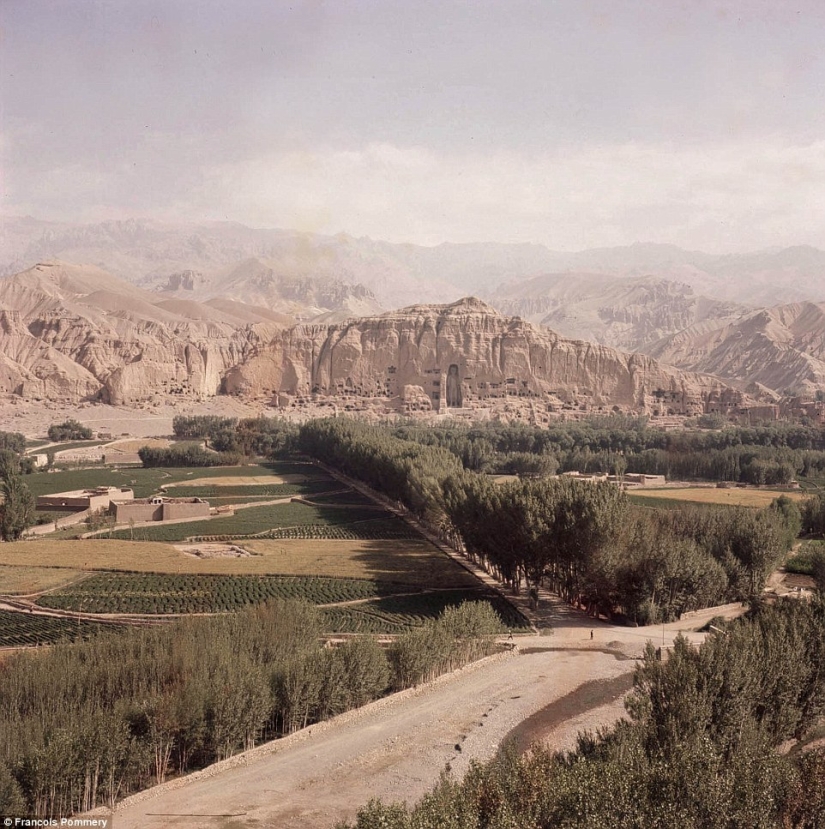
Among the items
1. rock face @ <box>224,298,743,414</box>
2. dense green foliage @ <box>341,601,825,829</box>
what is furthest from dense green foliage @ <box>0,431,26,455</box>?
dense green foliage @ <box>341,601,825,829</box>

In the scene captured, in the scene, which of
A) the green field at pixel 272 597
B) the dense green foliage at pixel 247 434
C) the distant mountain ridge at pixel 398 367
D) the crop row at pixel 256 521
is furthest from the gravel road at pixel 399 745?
the distant mountain ridge at pixel 398 367

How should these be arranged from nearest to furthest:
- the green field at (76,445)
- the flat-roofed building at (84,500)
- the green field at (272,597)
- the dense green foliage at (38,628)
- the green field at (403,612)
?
the dense green foliage at (38,628) → the green field at (403,612) → the green field at (272,597) → the flat-roofed building at (84,500) → the green field at (76,445)

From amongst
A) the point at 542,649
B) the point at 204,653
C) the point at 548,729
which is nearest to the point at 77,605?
the point at 204,653

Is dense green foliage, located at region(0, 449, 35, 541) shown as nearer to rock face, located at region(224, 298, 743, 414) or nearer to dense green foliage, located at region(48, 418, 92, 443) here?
dense green foliage, located at region(48, 418, 92, 443)

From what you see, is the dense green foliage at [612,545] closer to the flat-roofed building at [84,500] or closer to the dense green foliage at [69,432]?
the flat-roofed building at [84,500]

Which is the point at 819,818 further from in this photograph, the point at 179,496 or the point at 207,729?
the point at 179,496
